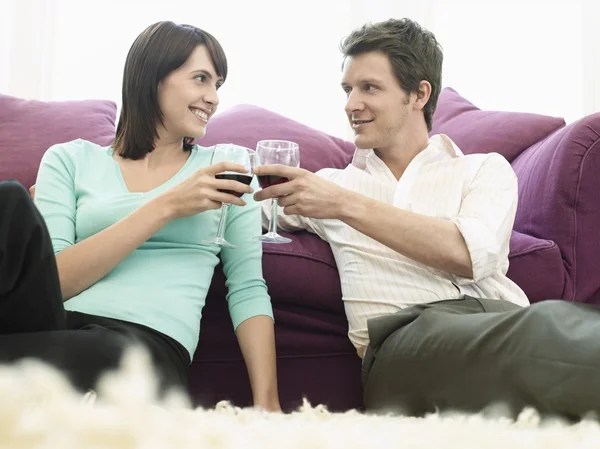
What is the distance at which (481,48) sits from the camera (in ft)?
11.5

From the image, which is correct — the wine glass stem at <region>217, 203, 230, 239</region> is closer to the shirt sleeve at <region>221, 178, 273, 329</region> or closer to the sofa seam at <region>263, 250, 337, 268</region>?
the shirt sleeve at <region>221, 178, 273, 329</region>

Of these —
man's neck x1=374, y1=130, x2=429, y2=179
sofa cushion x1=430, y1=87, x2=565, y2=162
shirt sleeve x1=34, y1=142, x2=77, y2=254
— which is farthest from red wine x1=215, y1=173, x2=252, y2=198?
sofa cushion x1=430, y1=87, x2=565, y2=162

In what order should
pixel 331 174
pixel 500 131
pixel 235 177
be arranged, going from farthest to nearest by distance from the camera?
pixel 500 131, pixel 331 174, pixel 235 177

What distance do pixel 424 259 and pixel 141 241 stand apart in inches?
24.3

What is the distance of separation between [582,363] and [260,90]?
2.67m

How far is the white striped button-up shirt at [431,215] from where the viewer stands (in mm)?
1593

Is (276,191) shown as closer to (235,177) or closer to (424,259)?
(235,177)

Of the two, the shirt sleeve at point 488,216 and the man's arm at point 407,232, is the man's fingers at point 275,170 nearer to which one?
the man's arm at point 407,232

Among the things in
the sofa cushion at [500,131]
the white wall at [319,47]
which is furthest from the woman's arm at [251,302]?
the white wall at [319,47]

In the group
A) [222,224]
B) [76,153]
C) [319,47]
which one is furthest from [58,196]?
[319,47]

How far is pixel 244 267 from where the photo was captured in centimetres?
161

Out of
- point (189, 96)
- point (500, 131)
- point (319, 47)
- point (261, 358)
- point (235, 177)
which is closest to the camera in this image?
point (235, 177)

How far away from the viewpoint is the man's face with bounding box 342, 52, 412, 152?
6.14 feet

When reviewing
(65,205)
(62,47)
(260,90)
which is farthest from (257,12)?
(65,205)
